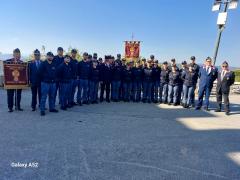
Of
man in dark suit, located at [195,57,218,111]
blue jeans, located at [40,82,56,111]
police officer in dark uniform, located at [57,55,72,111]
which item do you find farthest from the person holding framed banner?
man in dark suit, located at [195,57,218,111]

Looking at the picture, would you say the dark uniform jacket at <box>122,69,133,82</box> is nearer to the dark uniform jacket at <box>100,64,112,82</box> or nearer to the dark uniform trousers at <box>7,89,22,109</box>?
the dark uniform jacket at <box>100,64,112,82</box>

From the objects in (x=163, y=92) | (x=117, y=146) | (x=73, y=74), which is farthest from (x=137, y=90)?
(x=117, y=146)

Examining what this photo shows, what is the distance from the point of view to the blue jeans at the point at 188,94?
12.1 meters

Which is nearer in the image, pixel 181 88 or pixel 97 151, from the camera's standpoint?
pixel 97 151

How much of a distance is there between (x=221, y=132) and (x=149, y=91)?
524 centimetres

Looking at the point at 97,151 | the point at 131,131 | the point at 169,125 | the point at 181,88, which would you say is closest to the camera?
the point at 97,151

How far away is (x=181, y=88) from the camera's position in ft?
41.6

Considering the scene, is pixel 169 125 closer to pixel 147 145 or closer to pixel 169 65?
pixel 147 145

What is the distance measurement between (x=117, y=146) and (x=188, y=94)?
259 inches

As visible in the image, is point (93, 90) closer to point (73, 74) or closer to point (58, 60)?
point (73, 74)

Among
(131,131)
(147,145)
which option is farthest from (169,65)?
(147,145)

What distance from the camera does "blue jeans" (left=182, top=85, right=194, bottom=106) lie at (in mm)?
12109

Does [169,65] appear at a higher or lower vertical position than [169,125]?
higher

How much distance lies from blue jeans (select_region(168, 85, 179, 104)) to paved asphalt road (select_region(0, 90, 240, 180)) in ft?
7.61
